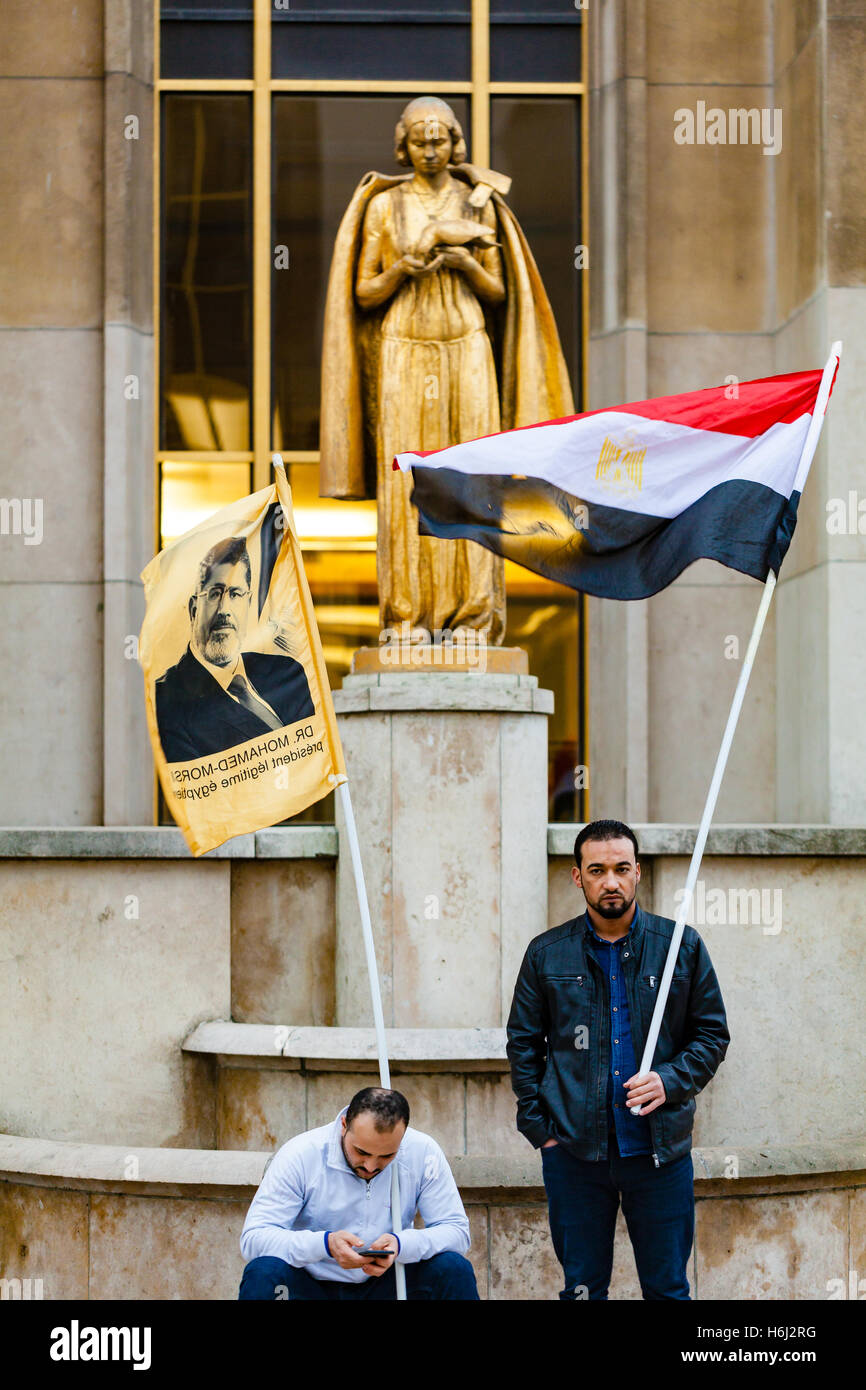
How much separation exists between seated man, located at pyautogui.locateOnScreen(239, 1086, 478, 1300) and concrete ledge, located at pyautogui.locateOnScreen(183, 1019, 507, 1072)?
5.88 feet

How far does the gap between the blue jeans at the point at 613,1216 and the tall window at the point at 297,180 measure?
773 centimetres

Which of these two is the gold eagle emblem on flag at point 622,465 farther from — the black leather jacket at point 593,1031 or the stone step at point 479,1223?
the stone step at point 479,1223

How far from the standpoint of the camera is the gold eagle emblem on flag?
19.0ft

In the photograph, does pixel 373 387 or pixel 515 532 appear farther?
pixel 373 387

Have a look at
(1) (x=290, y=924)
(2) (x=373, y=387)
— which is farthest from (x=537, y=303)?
(1) (x=290, y=924)

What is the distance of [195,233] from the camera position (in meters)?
12.5

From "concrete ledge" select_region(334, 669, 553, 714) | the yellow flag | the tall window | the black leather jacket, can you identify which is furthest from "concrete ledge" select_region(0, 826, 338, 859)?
the tall window

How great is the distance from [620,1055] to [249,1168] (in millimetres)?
1987

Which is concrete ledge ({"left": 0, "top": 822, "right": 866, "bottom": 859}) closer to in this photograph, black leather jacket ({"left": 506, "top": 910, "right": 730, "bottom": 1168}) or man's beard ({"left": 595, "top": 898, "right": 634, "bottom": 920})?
black leather jacket ({"left": 506, "top": 910, "right": 730, "bottom": 1168})

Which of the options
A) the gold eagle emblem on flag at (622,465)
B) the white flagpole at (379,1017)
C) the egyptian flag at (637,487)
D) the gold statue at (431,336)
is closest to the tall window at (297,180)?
the gold statue at (431,336)

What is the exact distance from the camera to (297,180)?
1254 cm
